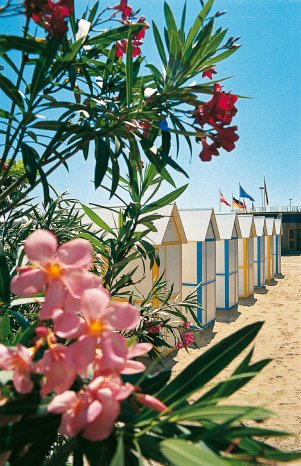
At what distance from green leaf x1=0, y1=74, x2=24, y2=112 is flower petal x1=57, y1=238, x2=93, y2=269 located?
66cm

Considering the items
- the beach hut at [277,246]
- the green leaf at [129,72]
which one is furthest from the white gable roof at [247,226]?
the green leaf at [129,72]

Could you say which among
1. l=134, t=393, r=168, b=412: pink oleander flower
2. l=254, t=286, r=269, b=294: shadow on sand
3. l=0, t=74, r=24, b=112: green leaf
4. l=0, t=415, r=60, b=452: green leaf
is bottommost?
l=254, t=286, r=269, b=294: shadow on sand

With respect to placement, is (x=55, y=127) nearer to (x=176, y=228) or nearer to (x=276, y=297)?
(x=176, y=228)

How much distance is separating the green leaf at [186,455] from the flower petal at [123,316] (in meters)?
0.11

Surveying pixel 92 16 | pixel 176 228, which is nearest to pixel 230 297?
pixel 176 228

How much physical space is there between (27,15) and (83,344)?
678 mm

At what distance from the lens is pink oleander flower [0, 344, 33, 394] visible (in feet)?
1.21

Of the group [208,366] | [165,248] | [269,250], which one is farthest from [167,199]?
[269,250]

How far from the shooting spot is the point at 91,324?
14.9 inches

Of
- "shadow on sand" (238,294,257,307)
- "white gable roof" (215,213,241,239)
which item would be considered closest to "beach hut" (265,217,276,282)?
"shadow on sand" (238,294,257,307)

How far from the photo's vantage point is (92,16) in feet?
3.77

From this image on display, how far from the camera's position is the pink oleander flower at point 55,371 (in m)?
0.36

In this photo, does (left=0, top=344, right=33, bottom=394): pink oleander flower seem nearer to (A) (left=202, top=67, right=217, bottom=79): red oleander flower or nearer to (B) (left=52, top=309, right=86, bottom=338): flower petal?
(B) (left=52, top=309, right=86, bottom=338): flower petal

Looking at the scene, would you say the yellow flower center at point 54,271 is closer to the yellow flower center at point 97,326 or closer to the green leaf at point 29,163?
the yellow flower center at point 97,326
